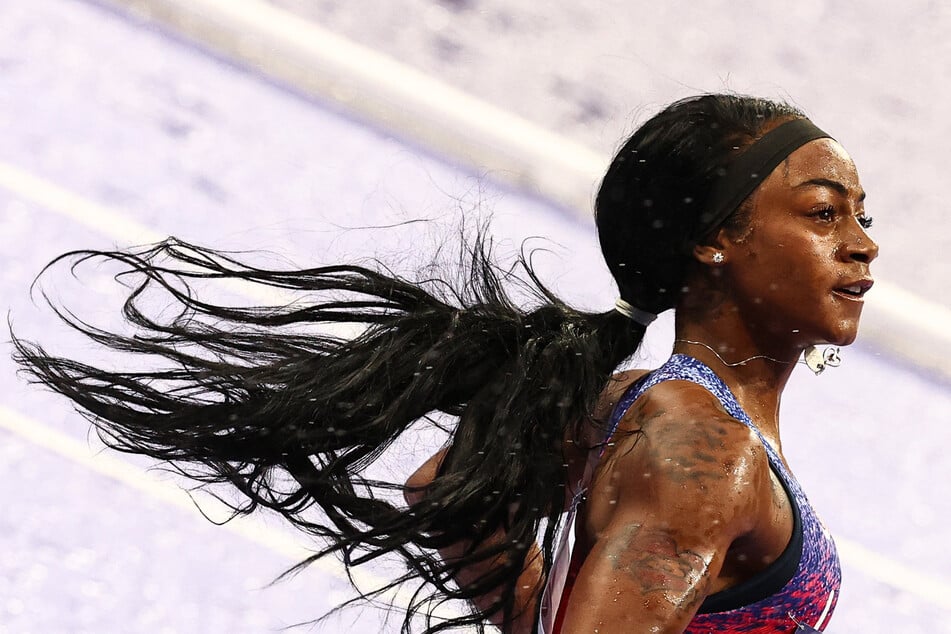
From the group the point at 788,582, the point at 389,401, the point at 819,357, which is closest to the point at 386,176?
the point at 389,401

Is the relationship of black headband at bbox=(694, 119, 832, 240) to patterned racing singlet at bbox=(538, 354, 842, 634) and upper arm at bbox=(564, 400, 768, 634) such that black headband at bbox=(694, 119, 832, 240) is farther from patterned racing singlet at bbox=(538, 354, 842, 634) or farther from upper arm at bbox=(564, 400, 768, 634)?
upper arm at bbox=(564, 400, 768, 634)

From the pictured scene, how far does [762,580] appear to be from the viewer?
1.45 metres

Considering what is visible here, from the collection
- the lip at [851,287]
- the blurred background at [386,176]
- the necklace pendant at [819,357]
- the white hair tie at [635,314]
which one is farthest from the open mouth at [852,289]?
the blurred background at [386,176]

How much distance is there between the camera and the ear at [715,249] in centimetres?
162

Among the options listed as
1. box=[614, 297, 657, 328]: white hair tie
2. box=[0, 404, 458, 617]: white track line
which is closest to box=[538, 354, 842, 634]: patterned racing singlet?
box=[614, 297, 657, 328]: white hair tie

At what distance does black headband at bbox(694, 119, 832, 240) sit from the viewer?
1607 millimetres

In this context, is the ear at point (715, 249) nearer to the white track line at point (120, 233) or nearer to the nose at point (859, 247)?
the nose at point (859, 247)

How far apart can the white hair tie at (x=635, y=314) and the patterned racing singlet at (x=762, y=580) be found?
10 cm

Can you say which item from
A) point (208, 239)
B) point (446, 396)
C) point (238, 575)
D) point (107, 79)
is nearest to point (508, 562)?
point (446, 396)

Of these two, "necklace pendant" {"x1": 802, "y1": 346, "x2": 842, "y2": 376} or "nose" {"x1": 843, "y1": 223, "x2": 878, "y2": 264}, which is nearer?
"nose" {"x1": 843, "y1": 223, "x2": 878, "y2": 264}

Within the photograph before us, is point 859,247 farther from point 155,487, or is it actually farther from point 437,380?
point 155,487

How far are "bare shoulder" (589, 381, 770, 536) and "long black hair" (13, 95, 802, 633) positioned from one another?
0.17m

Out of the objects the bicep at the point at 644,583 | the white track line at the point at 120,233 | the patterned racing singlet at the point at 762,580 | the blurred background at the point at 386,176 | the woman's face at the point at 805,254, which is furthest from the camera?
the white track line at the point at 120,233

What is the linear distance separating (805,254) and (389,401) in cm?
49
